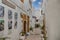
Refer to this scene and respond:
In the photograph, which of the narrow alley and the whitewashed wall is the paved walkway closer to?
the narrow alley

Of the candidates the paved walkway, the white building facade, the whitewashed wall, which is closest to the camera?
the white building facade

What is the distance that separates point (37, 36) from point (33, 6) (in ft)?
2.10

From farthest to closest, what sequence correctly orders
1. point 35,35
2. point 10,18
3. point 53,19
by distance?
1. point 53,19
2. point 35,35
3. point 10,18

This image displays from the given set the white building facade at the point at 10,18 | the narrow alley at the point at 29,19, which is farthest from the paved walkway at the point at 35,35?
the white building facade at the point at 10,18

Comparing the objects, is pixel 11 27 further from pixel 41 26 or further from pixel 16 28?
pixel 41 26

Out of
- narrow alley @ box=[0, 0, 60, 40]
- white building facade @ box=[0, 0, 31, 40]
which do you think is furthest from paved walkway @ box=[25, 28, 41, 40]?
white building facade @ box=[0, 0, 31, 40]

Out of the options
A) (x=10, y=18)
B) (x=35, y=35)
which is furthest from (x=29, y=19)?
(x=10, y=18)

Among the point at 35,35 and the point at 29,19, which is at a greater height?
the point at 29,19

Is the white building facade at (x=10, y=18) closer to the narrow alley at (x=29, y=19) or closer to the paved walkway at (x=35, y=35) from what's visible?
the narrow alley at (x=29, y=19)

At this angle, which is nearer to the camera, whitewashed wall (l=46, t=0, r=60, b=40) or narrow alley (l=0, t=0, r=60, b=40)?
narrow alley (l=0, t=0, r=60, b=40)

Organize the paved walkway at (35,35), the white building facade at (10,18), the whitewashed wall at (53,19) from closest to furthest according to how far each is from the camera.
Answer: the white building facade at (10,18) → the paved walkway at (35,35) → the whitewashed wall at (53,19)

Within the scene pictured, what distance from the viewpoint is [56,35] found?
2947mm

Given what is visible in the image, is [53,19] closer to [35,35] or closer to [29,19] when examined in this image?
[35,35]

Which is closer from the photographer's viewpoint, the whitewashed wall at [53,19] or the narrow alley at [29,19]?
the narrow alley at [29,19]
